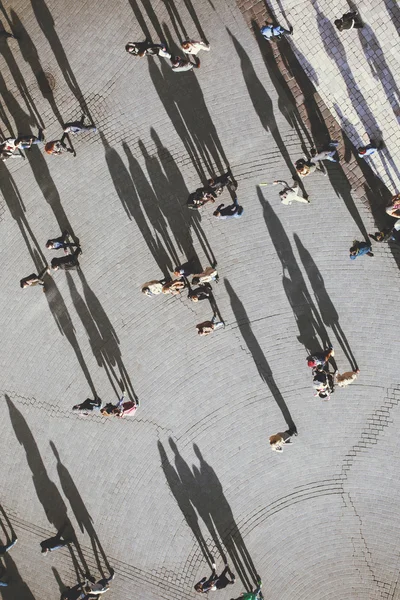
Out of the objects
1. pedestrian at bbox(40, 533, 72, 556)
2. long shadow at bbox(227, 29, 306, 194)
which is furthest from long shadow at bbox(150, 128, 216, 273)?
pedestrian at bbox(40, 533, 72, 556)

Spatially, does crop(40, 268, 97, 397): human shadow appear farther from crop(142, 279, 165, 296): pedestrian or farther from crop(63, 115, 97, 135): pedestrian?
crop(63, 115, 97, 135): pedestrian

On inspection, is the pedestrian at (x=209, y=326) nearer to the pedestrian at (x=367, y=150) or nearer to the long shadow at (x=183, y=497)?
the long shadow at (x=183, y=497)

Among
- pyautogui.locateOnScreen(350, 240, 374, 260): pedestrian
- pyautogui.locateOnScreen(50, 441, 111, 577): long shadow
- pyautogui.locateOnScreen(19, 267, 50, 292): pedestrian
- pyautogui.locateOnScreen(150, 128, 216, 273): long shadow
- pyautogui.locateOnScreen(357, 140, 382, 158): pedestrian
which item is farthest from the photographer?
pyautogui.locateOnScreen(50, 441, 111, 577): long shadow

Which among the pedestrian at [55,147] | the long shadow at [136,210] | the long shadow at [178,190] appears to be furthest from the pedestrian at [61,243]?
the long shadow at [178,190]

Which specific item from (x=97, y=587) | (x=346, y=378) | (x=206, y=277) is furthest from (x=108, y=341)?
(x=97, y=587)

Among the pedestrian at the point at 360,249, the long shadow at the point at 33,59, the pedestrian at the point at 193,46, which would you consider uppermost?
the long shadow at the point at 33,59

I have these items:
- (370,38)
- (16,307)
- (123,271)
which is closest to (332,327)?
(123,271)

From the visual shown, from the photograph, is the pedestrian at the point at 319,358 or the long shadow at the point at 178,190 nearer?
the pedestrian at the point at 319,358
